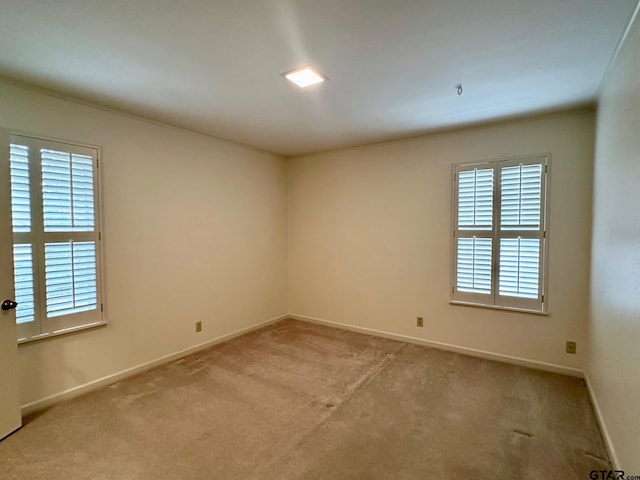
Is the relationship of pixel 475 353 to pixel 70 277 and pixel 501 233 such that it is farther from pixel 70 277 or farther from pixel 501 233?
pixel 70 277

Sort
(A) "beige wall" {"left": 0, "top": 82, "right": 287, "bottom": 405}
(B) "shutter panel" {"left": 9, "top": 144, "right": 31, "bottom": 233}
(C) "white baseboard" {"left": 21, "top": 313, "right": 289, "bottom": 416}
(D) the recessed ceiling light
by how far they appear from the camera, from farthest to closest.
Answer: (A) "beige wall" {"left": 0, "top": 82, "right": 287, "bottom": 405} < (C) "white baseboard" {"left": 21, "top": 313, "right": 289, "bottom": 416} < (B) "shutter panel" {"left": 9, "top": 144, "right": 31, "bottom": 233} < (D) the recessed ceiling light

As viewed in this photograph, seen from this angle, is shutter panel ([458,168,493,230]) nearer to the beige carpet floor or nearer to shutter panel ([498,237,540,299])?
shutter panel ([498,237,540,299])

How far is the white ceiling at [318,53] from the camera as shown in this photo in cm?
159

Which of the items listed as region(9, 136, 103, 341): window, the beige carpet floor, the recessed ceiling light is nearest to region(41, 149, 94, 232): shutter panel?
region(9, 136, 103, 341): window

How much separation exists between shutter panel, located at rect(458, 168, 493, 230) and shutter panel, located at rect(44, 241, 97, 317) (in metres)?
3.73

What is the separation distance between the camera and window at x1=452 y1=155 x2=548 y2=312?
3.16 metres

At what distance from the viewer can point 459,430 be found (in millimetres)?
2232

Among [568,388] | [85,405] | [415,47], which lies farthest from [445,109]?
[85,405]

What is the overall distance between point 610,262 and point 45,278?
13.6ft

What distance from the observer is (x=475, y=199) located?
3.46 metres

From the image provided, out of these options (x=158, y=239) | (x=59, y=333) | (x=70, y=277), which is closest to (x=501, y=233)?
(x=158, y=239)

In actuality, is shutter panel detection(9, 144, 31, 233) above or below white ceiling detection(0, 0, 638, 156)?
below

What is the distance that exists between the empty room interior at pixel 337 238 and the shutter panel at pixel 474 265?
0.02m

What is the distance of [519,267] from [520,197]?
2.37 feet
